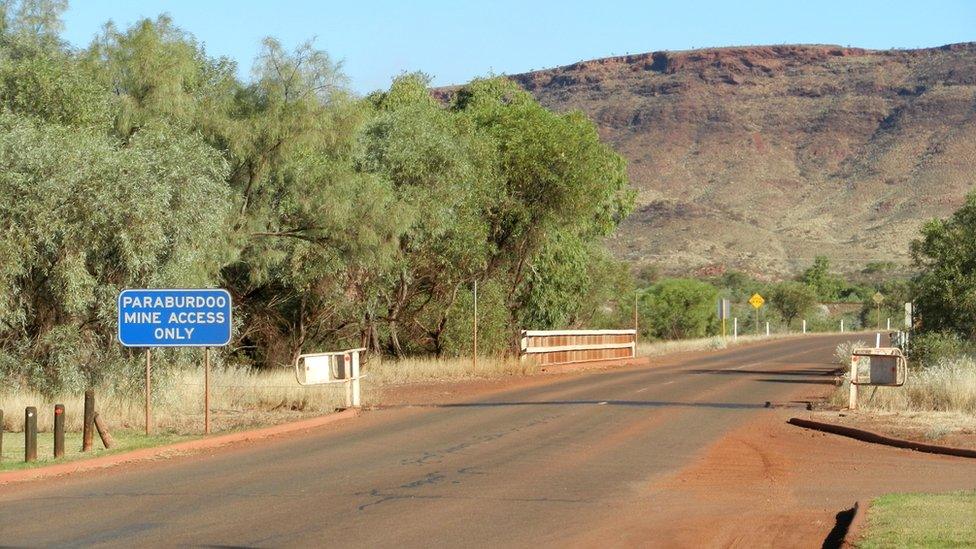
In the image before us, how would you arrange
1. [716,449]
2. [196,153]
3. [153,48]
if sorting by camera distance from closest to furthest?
[716,449] → [196,153] → [153,48]

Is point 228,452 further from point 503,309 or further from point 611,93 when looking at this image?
point 611,93

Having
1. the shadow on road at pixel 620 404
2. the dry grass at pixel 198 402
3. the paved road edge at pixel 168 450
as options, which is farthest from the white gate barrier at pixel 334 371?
the shadow on road at pixel 620 404

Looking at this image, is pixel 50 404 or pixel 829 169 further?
pixel 829 169

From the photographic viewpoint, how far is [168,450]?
56.6ft

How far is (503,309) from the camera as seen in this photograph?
130 ft

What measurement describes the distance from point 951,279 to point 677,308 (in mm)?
42207

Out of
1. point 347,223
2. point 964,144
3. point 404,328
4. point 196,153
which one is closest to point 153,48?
point 196,153

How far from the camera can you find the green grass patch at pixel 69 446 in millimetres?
15664

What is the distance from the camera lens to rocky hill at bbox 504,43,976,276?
111m

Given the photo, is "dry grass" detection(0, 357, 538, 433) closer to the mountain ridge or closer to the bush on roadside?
the bush on roadside

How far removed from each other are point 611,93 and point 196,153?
134873 mm

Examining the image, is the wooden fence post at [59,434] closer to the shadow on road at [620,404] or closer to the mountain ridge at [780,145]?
the shadow on road at [620,404]

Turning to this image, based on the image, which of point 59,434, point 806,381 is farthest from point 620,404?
point 59,434

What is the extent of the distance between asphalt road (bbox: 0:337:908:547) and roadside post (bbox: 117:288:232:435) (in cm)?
190
